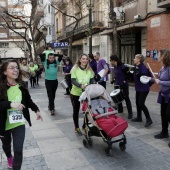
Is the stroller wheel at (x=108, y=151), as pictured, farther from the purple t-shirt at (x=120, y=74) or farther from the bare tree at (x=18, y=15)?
the bare tree at (x=18, y=15)

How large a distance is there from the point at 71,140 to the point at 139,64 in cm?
239

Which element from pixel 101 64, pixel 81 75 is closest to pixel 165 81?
pixel 81 75

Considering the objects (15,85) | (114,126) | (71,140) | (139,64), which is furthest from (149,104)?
(15,85)

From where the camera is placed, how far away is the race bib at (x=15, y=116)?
3.26m

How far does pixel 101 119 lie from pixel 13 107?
5.55 feet

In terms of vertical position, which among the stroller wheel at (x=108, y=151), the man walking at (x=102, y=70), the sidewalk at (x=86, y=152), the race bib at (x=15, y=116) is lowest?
the sidewalk at (x=86, y=152)

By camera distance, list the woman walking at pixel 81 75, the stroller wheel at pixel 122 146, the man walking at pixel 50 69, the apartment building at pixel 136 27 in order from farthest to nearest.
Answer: the apartment building at pixel 136 27, the man walking at pixel 50 69, the woman walking at pixel 81 75, the stroller wheel at pixel 122 146

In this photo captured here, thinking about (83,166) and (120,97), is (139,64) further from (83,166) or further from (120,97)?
(83,166)

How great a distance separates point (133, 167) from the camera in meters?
3.91

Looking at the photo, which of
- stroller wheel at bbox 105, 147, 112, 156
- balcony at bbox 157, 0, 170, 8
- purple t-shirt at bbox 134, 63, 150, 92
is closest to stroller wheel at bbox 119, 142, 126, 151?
stroller wheel at bbox 105, 147, 112, 156

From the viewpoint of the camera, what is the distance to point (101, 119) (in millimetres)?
4320

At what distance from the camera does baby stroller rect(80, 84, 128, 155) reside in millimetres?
4172

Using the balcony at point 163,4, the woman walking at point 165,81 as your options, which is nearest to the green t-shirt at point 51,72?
the woman walking at point 165,81

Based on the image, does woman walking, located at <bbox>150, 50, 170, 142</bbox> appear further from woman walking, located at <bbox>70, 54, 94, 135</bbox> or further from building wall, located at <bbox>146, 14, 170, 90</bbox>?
building wall, located at <bbox>146, 14, 170, 90</bbox>
